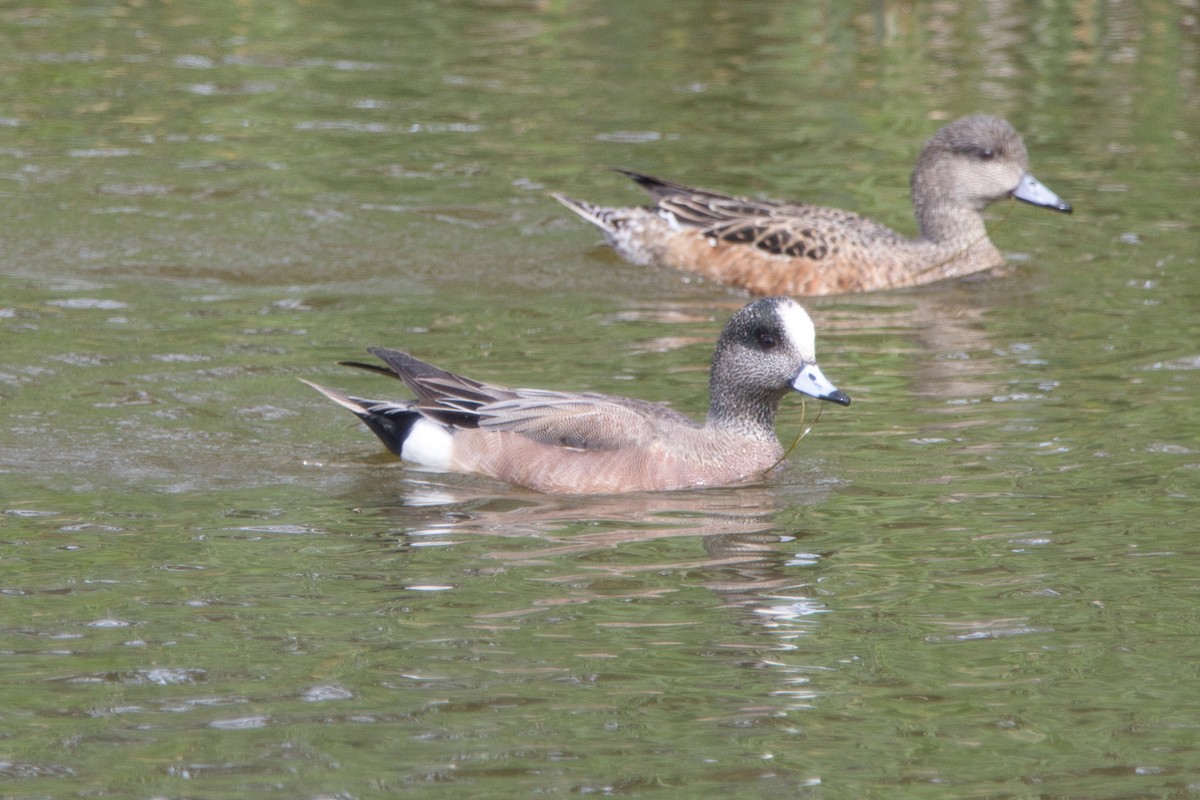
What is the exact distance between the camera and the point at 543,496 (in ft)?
24.4

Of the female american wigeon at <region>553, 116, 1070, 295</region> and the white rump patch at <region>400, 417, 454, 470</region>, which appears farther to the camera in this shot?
the female american wigeon at <region>553, 116, 1070, 295</region>

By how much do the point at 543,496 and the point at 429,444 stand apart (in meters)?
0.58

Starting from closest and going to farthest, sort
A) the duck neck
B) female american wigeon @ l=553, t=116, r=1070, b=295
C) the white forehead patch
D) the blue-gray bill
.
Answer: the white forehead patch < the duck neck < female american wigeon @ l=553, t=116, r=1070, b=295 < the blue-gray bill

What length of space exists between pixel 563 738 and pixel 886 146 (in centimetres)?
934

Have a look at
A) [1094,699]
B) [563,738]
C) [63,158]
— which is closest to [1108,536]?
[1094,699]

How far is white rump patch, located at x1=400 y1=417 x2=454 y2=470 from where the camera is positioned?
7734 millimetres

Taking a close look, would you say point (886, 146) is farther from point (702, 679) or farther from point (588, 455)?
point (702, 679)

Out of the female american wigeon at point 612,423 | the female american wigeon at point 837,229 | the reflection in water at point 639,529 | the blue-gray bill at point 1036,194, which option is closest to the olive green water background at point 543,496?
the reflection in water at point 639,529

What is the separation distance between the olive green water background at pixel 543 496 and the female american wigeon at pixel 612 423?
0.44 ft

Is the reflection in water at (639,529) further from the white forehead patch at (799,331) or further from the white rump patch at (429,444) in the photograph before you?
the white forehead patch at (799,331)

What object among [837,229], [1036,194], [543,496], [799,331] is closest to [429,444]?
[543,496]

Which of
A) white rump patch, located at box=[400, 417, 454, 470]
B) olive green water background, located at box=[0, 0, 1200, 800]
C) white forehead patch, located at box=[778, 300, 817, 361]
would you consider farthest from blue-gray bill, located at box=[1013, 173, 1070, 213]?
white rump patch, located at box=[400, 417, 454, 470]

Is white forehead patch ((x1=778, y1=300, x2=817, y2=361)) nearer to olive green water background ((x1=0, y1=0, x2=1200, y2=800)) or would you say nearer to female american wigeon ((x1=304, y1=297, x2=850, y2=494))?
female american wigeon ((x1=304, y1=297, x2=850, y2=494))

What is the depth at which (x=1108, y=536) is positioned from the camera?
21.9ft
